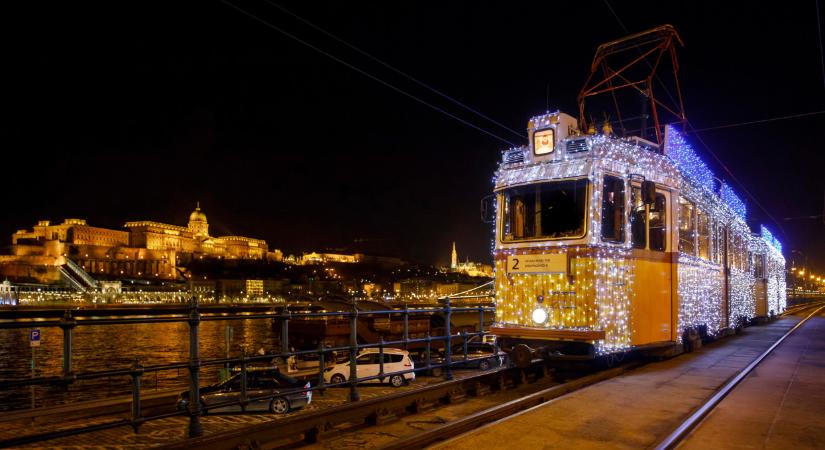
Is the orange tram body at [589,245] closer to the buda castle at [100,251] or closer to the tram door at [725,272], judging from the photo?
the tram door at [725,272]

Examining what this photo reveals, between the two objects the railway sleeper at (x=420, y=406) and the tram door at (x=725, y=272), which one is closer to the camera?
the railway sleeper at (x=420, y=406)

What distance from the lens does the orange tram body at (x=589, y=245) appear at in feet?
35.3

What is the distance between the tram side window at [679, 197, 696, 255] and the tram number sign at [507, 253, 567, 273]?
11.5 feet

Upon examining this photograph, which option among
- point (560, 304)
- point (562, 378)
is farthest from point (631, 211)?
point (562, 378)

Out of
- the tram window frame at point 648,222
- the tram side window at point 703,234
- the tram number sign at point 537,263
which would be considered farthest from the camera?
the tram side window at point 703,234

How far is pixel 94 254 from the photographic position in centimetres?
17450

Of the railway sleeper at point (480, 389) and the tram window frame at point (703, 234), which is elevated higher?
the tram window frame at point (703, 234)

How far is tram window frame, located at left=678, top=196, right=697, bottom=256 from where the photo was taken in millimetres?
12992

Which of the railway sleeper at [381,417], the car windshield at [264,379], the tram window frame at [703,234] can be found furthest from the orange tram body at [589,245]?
the car windshield at [264,379]

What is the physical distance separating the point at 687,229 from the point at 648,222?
2155 millimetres

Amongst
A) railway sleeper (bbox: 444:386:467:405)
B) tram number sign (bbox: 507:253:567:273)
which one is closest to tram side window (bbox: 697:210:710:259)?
tram number sign (bbox: 507:253:567:273)

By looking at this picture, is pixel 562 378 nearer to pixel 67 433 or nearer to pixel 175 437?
pixel 175 437

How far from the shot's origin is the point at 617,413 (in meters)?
8.54

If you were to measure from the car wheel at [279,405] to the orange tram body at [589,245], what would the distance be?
5145mm
